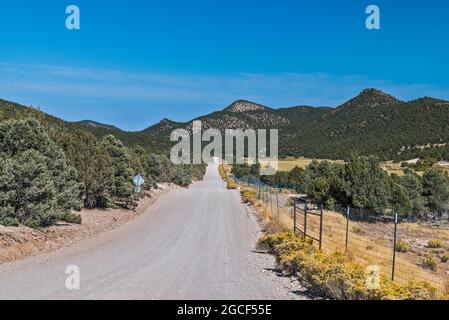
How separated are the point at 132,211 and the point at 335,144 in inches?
4655

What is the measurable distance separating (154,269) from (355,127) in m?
145

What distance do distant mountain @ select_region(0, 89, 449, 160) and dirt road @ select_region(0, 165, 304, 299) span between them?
3193 inches

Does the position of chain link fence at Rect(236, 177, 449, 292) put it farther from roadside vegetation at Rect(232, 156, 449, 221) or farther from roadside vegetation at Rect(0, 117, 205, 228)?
roadside vegetation at Rect(0, 117, 205, 228)

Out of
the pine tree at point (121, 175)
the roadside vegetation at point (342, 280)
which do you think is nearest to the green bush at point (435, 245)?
the pine tree at point (121, 175)

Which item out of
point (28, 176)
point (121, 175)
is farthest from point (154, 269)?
point (121, 175)

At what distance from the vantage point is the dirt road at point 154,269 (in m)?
9.94

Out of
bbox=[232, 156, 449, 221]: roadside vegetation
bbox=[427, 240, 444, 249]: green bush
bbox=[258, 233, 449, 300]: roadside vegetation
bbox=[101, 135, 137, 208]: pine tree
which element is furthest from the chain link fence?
bbox=[101, 135, 137, 208]: pine tree

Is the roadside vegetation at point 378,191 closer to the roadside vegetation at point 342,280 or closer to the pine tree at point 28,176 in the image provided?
the pine tree at point 28,176

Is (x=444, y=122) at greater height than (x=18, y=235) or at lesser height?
greater

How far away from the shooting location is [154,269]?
13.0m

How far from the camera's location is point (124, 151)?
112ft

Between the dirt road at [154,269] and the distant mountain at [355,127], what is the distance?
81.1 meters
